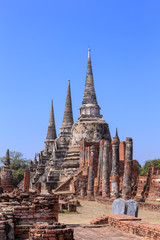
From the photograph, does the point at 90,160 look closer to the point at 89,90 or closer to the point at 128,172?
the point at 128,172

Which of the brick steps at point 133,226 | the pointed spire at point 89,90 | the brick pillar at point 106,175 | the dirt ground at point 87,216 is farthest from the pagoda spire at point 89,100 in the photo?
the brick steps at point 133,226

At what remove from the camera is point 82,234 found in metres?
7.68

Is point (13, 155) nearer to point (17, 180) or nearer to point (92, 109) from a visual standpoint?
point (17, 180)

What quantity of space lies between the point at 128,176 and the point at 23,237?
1494cm

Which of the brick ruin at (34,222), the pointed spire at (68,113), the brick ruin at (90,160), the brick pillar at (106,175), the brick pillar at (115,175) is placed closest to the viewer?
the brick ruin at (34,222)

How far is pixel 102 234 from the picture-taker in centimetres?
773

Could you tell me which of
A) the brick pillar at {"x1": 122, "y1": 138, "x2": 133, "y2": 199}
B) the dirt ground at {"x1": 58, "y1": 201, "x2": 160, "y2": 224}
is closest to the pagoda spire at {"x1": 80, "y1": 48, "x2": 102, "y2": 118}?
the brick pillar at {"x1": 122, "y1": 138, "x2": 133, "y2": 199}

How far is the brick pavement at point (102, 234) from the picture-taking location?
23.7 ft

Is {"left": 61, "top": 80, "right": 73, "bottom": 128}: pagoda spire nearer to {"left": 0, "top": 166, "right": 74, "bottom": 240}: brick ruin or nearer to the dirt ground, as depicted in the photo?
the dirt ground

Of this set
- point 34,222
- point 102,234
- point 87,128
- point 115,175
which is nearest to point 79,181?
point 115,175

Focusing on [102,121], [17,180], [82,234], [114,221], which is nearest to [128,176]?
[114,221]

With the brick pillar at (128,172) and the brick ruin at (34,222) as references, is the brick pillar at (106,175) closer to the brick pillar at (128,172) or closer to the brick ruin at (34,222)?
the brick pillar at (128,172)

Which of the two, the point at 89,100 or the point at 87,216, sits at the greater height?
the point at 89,100

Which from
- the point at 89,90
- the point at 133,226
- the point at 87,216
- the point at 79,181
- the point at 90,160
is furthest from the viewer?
the point at 89,90
